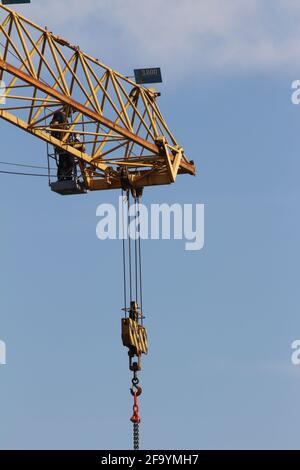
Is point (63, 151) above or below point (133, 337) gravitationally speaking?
above

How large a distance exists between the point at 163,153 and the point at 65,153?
4.08 meters

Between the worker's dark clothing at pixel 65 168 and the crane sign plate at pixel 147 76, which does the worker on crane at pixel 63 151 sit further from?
the crane sign plate at pixel 147 76

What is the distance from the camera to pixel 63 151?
84.4 meters

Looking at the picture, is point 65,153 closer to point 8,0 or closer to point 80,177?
point 80,177

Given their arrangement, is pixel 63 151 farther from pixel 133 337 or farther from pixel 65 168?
pixel 133 337

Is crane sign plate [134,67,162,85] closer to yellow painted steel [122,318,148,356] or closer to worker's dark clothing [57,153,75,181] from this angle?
worker's dark clothing [57,153,75,181]

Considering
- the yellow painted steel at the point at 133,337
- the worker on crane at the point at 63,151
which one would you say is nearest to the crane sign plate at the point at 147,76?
the worker on crane at the point at 63,151

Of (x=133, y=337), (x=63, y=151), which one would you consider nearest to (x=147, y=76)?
(x=63, y=151)

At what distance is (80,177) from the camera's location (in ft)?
282

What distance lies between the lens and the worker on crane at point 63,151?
83250 mm

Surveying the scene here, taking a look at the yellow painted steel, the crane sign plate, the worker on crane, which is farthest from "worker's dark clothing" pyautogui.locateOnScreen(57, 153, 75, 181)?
the yellow painted steel
